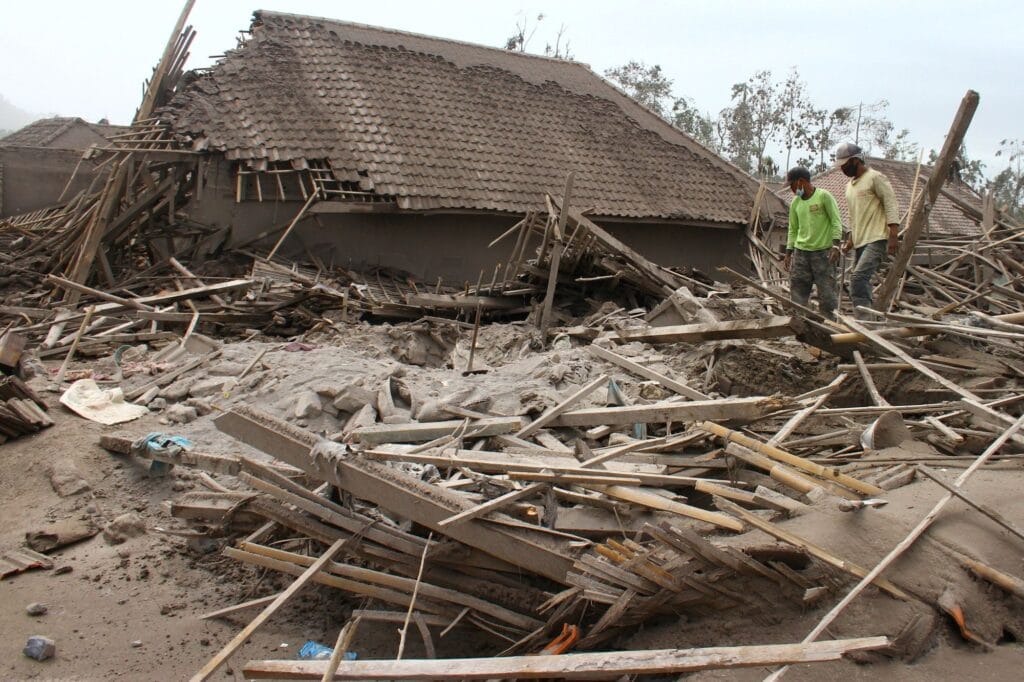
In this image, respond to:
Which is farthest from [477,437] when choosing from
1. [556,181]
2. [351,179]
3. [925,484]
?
[556,181]

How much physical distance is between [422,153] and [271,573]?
1085 cm

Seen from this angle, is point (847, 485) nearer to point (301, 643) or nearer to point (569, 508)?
point (569, 508)

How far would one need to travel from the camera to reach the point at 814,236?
296 inches

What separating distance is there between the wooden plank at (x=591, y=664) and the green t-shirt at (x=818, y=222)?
5.25 metres

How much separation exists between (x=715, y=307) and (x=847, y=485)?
457cm

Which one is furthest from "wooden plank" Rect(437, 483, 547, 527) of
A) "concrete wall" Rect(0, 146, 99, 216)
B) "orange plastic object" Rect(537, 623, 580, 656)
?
"concrete wall" Rect(0, 146, 99, 216)

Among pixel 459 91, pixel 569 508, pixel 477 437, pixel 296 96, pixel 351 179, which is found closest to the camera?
pixel 569 508

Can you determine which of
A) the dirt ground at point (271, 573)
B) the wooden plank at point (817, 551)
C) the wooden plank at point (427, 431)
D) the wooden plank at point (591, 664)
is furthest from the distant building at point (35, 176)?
the wooden plank at point (817, 551)

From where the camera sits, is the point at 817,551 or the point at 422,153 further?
the point at 422,153

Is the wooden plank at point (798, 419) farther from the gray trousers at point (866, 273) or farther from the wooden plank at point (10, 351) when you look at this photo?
the wooden plank at point (10, 351)

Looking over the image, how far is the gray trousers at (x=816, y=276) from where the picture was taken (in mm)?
7625

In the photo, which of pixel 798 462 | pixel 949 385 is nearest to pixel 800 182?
pixel 949 385

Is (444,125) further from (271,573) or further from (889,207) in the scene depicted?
(271,573)

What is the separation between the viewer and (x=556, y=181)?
15781 millimetres
